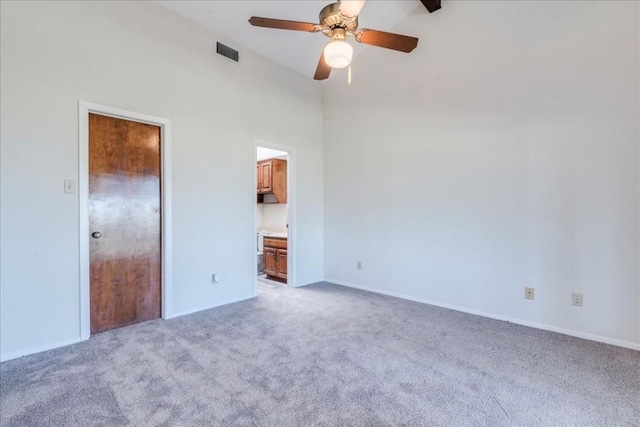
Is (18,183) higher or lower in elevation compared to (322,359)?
higher

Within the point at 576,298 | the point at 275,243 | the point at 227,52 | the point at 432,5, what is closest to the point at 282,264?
the point at 275,243

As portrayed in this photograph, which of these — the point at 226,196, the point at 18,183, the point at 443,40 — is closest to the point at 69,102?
the point at 18,183

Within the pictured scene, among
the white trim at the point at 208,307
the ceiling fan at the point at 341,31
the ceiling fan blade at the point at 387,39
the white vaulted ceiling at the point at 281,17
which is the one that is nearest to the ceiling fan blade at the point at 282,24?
the ceiling fan at the point at 341,31

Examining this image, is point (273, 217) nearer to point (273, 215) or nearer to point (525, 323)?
point (273, 215)

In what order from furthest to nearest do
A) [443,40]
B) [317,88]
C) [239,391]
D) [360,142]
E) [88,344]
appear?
1. [317,88]
2. [360,142]
3. [443,40]
4. [88,344]
5. [239,391]

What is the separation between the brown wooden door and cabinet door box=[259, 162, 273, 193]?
284cm

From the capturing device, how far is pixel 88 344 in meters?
2.61

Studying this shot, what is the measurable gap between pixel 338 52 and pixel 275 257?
11.7 ft

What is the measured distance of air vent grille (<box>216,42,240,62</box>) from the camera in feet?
12.0

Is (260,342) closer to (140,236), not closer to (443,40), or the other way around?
(140,236)

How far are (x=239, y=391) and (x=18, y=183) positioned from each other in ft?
7.55

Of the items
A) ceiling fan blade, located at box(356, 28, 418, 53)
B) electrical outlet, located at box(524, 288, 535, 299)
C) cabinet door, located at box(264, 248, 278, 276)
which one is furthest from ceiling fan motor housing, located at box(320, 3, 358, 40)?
cabinet door, located at box(264, 248, 278, 276)

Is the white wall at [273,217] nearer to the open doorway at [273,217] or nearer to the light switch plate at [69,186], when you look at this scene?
the open doorway at [273,217]

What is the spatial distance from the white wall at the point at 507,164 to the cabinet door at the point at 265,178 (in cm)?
202
